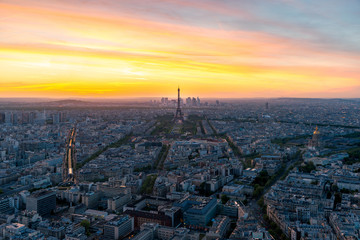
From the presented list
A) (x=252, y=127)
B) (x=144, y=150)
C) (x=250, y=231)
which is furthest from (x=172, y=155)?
(x=252, y=127)

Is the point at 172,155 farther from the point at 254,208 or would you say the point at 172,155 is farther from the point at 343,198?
the point at 343,198

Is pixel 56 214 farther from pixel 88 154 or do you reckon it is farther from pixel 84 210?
pixel 88 154

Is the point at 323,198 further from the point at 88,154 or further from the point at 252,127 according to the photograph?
the point at 252,127

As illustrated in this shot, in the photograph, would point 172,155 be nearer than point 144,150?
Yes

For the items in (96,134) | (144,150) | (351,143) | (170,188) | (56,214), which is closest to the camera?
(56,214)

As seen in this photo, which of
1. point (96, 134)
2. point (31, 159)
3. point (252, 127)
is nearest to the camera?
point (31, 159)

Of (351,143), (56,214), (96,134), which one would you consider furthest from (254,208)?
(96,134)

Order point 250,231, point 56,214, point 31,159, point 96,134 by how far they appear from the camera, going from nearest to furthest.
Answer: point 250,231 < point 56,214 < point 31,159 < point 96,134

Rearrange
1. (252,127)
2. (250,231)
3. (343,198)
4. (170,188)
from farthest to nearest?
(252,127)
(170,188)
(343,198)
(250,231)

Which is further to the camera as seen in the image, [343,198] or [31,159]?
[31,159]
